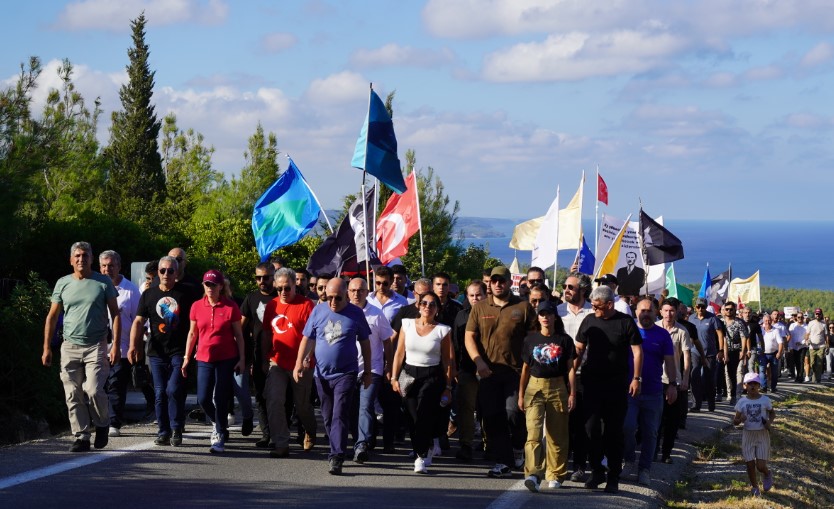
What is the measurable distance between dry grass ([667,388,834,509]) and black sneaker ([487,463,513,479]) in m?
1.52

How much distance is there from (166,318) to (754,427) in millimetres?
6177

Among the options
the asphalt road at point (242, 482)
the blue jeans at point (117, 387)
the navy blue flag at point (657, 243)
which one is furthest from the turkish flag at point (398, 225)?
the asphalt road at point (242, 482)

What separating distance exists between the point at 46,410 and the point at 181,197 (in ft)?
150

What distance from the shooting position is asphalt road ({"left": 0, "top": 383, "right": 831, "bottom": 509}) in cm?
938

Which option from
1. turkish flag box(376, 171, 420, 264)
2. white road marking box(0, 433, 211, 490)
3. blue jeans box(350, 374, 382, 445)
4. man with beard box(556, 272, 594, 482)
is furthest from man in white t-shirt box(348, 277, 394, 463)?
turkish flag box(376, 171, 420, 264)

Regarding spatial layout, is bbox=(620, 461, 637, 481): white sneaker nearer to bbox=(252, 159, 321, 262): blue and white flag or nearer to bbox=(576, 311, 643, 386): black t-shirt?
bbox=(576, 311, 643, 386): black t-shirt

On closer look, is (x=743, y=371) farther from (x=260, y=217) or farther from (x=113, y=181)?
(x=113, y=181)

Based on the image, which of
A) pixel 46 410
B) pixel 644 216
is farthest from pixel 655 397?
pixel 644 216

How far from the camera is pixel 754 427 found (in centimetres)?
1248

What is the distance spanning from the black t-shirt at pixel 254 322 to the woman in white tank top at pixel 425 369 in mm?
1508

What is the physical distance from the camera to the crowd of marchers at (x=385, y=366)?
10.7m

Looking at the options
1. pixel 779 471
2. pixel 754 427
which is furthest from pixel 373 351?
pixel 779 471

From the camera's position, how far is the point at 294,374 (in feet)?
Answer: 36.6

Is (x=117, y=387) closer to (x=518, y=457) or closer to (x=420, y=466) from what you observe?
(x=420, y=466)
